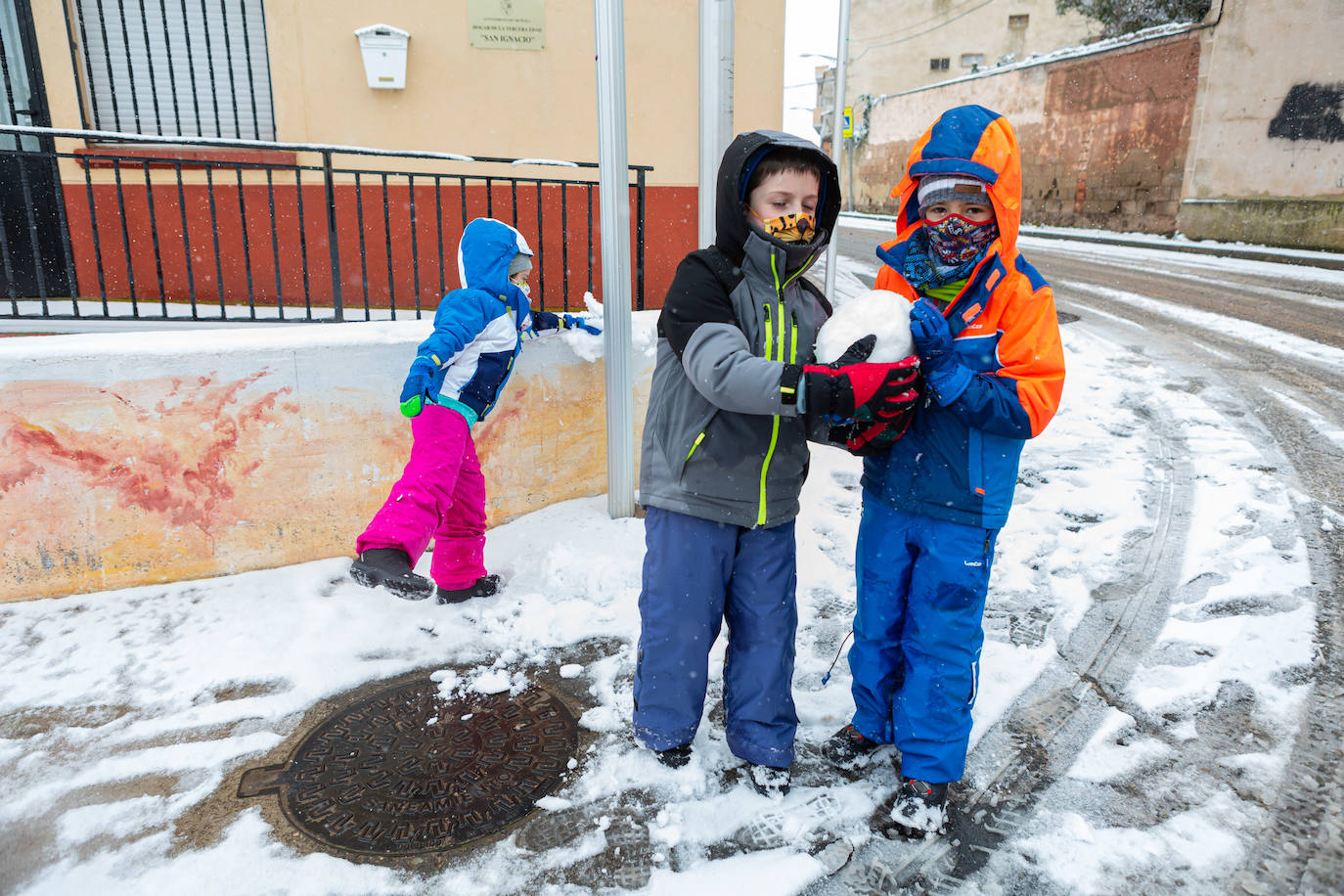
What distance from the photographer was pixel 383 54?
5832 mm

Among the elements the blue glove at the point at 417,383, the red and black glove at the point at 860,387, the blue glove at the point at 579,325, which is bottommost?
the blue glove at the point at 417,383

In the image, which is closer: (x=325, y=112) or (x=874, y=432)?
(x=874, y=432)

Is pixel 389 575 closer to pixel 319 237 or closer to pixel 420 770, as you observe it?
pixel 420 770

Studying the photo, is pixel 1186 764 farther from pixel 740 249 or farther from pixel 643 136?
pixel 643 136

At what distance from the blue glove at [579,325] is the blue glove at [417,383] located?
1.01 metres

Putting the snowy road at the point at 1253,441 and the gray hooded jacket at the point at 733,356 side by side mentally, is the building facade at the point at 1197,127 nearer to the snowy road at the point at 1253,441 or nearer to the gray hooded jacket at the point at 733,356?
the snowy road at the point at 1253,441

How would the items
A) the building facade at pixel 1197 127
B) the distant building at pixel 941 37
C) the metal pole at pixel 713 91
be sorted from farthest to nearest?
the distant building at pixel 941 37, the building facade at pixel 1197 127, the metal pole at pixel 713 91

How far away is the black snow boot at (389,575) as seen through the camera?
2.80 meters

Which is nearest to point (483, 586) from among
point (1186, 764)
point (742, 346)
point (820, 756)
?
point (820, 756)

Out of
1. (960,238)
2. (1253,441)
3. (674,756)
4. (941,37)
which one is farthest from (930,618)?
(941,37)

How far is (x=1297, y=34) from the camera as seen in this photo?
1565cm

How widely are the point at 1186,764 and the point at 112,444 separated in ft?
12.7

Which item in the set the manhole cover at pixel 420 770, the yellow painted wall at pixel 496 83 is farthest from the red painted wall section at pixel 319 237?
the manhole cover at pixel 420 770

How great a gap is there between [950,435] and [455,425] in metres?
1.92
